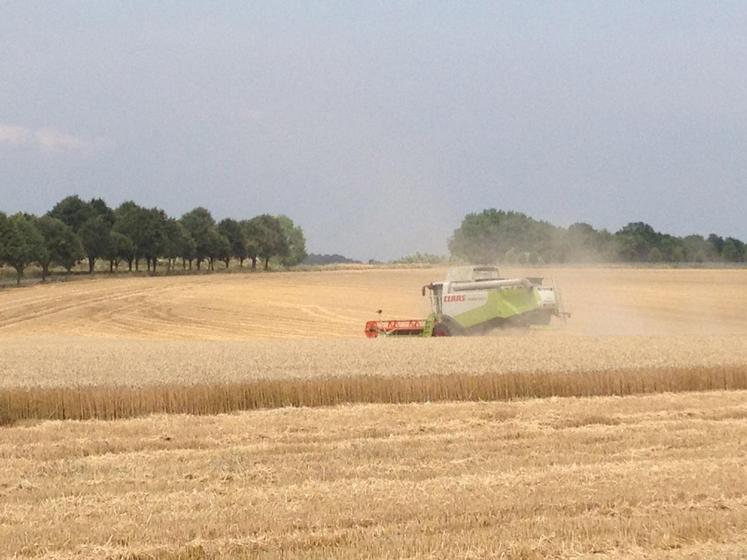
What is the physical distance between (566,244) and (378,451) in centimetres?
9432

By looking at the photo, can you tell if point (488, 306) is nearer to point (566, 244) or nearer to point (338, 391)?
point (338, 391)

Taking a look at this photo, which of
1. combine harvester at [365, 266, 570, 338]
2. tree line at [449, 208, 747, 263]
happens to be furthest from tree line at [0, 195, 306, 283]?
combine harvester at [365, 266, 570, 338]

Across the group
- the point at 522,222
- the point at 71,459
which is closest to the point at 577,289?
the point at 71,459

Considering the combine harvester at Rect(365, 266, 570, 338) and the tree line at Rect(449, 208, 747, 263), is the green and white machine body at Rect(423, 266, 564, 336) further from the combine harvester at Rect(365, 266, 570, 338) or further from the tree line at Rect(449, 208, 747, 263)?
the tree line at Rect(449, 208, 747, 263)

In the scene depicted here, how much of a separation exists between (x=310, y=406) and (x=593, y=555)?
7.13 m

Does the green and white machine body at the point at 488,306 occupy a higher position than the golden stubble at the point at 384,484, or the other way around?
the green and white machine body at the point at 488,306

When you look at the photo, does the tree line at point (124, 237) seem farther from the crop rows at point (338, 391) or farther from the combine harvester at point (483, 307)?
the crop rows at point (338, 391)

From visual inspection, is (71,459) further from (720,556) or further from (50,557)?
(720,556)

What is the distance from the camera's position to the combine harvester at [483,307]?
75.3 feet

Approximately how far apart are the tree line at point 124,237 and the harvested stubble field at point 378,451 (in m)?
47.6

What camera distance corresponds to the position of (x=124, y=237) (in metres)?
82.4

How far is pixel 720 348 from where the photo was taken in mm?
17609

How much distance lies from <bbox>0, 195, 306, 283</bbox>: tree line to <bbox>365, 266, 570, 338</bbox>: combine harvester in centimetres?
4506

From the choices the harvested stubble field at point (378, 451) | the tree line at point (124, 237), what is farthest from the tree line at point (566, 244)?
the harvested stubble field at point (378, 451)
